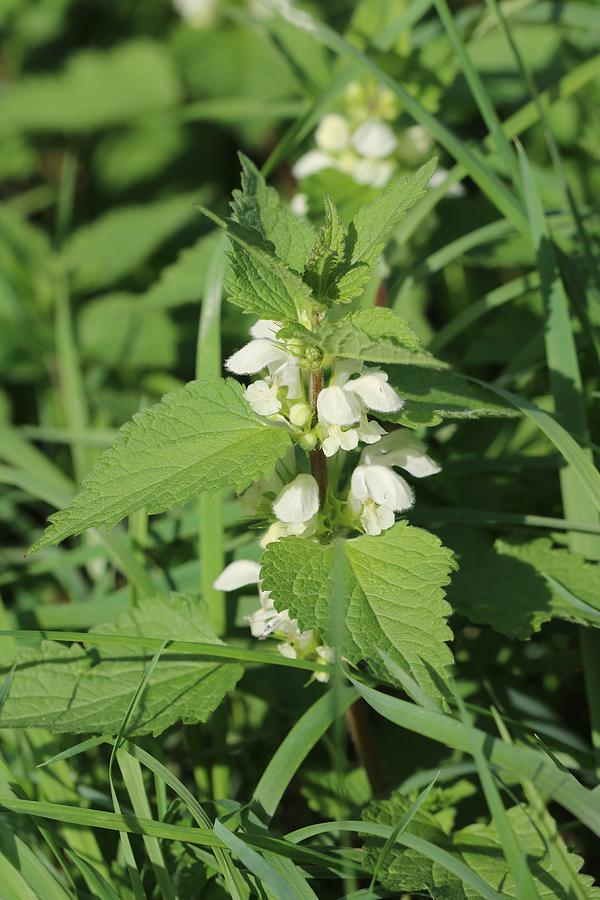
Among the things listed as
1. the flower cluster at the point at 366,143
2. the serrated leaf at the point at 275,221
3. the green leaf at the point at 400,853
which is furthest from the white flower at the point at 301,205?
the green leaf at the point at 400,853

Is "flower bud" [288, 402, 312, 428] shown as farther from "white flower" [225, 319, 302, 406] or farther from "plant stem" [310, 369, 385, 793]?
"plant stem" [310, 369, 385, 793]

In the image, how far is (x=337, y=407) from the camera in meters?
1.19

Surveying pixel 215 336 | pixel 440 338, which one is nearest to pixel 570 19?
pixel 440 338

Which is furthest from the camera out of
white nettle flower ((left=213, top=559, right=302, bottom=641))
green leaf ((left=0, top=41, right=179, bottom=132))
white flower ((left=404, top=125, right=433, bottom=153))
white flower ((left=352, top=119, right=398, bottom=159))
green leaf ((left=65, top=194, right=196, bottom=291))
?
green leaf ((left=0, top=41, right=179, bottom=132))

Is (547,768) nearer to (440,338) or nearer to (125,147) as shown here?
(440,338)

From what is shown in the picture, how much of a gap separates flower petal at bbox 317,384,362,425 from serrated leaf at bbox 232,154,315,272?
25 centimetres

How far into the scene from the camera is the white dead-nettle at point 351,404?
120cm

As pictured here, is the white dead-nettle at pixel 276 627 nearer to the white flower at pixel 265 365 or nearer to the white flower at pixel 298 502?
the white flower at pixel 298 502

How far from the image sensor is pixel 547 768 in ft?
3.70

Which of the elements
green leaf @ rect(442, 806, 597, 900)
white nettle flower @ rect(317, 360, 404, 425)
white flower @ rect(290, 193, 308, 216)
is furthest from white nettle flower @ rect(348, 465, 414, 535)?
white flower @ rect(290, 193, 308, 216)

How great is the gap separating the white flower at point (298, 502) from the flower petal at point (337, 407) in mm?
114

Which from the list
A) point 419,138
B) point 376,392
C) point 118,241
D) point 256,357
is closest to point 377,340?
point 376,392

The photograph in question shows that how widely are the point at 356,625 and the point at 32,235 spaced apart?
247 cm

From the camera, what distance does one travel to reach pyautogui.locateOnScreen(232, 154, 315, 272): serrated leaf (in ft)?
4.53
